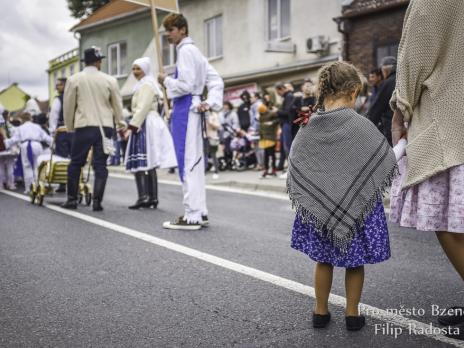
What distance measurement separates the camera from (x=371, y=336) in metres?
3.36

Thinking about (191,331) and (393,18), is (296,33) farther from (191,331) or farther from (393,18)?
(191,331)

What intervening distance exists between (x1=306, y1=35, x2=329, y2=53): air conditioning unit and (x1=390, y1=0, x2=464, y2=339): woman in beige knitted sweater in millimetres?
17224

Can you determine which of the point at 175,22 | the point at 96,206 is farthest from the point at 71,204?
the point at 175,22

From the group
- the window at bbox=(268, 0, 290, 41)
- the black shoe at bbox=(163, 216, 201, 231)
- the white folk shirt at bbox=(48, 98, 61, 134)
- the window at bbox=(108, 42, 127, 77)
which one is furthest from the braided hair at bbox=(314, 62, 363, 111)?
the window at bbox=(108, 42, 127, 77)

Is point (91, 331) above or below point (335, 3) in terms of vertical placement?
below

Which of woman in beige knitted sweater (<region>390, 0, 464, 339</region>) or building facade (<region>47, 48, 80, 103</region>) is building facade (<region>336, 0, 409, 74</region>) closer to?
woman in beige knitted sweater (<region>390, 0, 464, 339</region>)

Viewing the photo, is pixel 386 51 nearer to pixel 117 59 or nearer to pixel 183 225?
pixel 183 225

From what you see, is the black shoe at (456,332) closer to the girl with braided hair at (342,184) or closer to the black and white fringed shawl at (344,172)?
the girl with braided hair at (342,184)

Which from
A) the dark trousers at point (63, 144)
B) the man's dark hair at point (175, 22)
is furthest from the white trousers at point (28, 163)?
the man's dark hair at point (175, 22)

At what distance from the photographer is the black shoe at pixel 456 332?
330cm

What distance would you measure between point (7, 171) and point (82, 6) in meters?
33.5

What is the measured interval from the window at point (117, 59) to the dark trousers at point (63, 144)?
2306 cm

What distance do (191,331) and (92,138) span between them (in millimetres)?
5879

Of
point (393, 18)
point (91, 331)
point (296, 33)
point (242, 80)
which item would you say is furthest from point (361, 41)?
point (91, 331)
